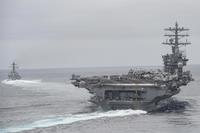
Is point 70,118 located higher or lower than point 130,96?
lower

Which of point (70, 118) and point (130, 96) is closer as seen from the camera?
point (70, 118)

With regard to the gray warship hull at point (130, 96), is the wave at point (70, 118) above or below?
below

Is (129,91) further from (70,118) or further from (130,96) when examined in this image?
(70,118)

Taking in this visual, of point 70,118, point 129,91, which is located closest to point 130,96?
point 129,91

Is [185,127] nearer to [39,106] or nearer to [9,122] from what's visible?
Result: [9,122]

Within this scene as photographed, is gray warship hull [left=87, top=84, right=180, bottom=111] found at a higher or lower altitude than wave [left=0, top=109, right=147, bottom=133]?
higher

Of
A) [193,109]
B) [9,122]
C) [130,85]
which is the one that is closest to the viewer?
[9,122]

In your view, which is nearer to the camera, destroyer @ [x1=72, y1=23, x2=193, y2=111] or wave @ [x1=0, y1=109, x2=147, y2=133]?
wave @ [x1=0, y1=109, x2=147, y2=133]

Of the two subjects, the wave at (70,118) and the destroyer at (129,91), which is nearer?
the wave at (70,118)

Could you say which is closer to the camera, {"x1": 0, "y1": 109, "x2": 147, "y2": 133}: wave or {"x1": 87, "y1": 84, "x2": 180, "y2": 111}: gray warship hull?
{"x1": 0, "y1": 109, "x2": 147, "y2": 133}: wave

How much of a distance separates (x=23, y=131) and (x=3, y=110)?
21399mm

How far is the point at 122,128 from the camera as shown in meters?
44.6

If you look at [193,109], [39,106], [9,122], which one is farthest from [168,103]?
[9,122]

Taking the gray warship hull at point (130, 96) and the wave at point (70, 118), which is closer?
the wave at point (70, 118)
